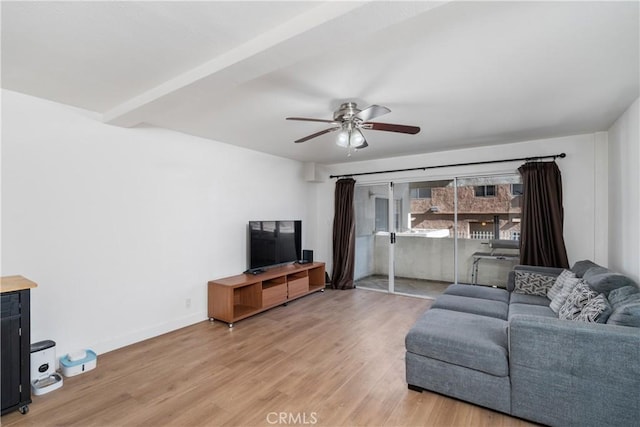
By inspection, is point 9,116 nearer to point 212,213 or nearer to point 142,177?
point 142,177

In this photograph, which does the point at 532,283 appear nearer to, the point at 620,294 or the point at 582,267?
the point at 582,267

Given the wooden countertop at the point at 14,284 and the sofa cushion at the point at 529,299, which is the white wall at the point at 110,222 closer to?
the wooden countertop at the point at 14,284

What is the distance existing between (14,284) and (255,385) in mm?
1883

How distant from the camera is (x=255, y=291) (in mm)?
4109

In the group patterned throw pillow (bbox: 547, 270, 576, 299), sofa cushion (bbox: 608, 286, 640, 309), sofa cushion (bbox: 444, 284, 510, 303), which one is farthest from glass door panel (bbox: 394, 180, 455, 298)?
sofa cushion (bbox: 608, 286, 640, 309)

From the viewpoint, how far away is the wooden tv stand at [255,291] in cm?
371

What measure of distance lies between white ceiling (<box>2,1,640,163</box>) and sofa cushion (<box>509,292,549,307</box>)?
1.93m

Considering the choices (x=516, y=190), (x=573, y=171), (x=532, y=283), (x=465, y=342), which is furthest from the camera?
(x=516, y=190)

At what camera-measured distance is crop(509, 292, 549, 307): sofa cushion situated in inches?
122

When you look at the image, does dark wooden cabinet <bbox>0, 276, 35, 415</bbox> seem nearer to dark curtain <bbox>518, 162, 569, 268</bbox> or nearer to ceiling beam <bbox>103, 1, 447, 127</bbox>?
ceiling beam <bbox>103, 1, 447, 127</bbox>

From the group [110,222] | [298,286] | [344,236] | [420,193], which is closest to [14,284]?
[110,222]

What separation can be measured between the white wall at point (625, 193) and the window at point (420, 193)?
7.24 ft

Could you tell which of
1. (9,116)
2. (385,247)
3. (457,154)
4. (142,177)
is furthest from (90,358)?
(457,154)

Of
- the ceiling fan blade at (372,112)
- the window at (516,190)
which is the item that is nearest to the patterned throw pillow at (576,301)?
the window at (516,190)
